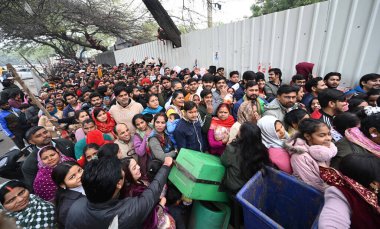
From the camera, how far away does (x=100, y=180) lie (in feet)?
3.71

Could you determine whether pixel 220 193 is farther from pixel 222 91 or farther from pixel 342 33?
pixel 342 33

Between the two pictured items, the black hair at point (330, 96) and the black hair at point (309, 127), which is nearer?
the black hair at point (309, 127)

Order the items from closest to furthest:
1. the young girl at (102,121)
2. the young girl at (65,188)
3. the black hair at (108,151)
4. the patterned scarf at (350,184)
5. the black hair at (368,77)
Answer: the patterned scarf at (350,184)
the young girl at (65,188)
the black hair at (108,151)
the black hair at (368,77)
the young girl at (102,121)

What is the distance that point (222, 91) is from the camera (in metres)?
3.51

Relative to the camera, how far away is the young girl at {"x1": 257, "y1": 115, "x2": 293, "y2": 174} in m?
1.70

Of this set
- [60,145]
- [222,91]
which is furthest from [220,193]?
[60,145]

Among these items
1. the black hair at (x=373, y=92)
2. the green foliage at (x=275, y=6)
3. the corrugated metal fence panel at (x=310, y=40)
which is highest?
the green foliage at (x=275, y=6)

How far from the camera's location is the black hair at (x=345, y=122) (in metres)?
1.71

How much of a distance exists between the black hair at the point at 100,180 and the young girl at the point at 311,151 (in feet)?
4.76

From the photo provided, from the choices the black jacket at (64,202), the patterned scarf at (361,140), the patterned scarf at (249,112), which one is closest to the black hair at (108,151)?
the black jacket at (64,202)

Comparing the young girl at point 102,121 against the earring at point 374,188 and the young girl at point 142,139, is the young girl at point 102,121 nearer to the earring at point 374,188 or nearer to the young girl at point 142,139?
the young girl at point 142,139

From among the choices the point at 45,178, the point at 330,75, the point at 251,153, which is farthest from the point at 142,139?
the point at 330,75

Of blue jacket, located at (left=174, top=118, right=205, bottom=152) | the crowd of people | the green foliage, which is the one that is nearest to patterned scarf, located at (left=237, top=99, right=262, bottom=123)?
the crowd of people

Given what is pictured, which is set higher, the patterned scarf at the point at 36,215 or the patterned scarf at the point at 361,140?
the patterned scarf at the point at 361,140
